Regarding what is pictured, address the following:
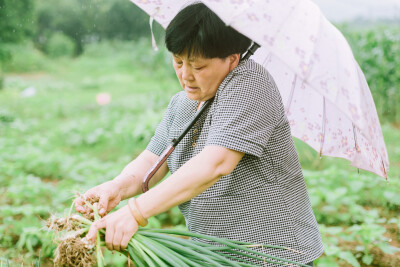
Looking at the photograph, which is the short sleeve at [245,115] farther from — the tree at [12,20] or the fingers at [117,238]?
the tree at [12,20]

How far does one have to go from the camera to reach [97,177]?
408 centimetres

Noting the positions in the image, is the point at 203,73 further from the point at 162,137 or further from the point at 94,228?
the point at 94,228

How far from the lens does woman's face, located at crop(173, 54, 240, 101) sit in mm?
1382

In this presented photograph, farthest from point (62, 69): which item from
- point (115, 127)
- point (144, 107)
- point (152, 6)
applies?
point (152, 6)

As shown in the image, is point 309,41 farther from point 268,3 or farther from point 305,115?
point 305,115

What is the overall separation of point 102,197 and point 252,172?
48 centimetres

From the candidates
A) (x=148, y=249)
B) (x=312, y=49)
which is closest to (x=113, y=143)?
(x=148, y=249)

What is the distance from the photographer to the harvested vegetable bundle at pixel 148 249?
120 cm

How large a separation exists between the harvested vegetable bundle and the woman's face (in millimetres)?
429

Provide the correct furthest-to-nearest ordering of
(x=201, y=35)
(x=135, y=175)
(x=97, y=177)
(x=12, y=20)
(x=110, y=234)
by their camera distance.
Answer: (x=12, y=20), (x=97, y=177), (x=135, y=175), (x=201, y=35), (x=110, y=234)

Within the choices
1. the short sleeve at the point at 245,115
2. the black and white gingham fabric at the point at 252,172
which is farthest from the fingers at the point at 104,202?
the short sleeve at the point at 245,115

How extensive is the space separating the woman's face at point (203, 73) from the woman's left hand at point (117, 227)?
422 millimetres

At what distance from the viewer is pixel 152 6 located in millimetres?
1774

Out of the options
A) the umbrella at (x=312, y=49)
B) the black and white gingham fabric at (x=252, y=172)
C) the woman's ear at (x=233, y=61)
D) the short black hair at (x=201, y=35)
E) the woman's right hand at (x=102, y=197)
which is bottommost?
the woman's right hand at (x=102, y=197)
